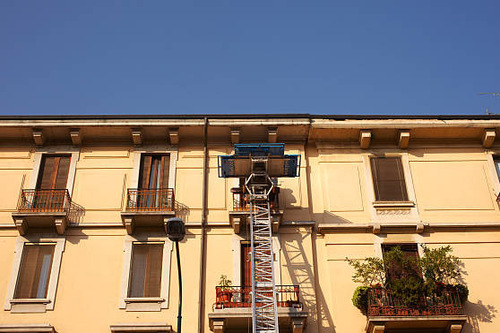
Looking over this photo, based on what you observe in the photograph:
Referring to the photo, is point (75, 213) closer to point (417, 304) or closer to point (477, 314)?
point (417, 304)

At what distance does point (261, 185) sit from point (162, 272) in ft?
12.6

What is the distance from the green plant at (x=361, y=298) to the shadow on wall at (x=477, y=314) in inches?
107

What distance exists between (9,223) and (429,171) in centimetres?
1323

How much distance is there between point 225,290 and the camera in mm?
15266

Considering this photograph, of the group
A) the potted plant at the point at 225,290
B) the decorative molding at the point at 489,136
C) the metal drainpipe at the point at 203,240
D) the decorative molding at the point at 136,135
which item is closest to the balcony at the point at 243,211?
the metal drainpipe at the point at 203,240

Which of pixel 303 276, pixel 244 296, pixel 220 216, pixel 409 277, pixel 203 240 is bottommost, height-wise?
pixel 244 296

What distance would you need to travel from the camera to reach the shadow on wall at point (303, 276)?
15.5 meters

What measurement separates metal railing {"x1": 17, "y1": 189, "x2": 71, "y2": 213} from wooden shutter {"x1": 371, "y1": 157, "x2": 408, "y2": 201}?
965 cm

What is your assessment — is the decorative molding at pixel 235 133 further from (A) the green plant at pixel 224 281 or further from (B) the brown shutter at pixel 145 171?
(A) the green plant at pixel 224 281

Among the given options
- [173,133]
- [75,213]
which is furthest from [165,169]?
[75,213]

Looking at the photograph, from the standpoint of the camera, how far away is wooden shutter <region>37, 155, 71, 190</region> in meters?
17.8

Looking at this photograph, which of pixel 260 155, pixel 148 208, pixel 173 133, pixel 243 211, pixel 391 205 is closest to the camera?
pixel 243 211

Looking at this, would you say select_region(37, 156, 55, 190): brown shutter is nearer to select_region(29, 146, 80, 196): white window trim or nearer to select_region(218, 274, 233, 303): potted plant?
select_region(29, 146, 80, 196): white window trim

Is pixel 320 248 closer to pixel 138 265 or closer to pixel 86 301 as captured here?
pixel 138 265
